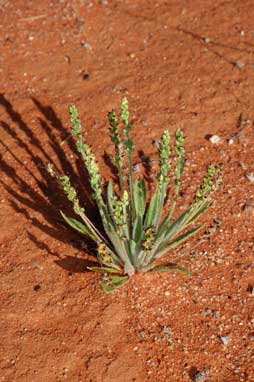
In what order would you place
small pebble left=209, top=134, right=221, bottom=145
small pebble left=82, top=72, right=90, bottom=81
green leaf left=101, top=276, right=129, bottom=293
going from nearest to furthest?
green leaf left=101, top=276, right=129, bottom=293
small pebble left=209, top=134, right=221, bottom=145
small pebble left=82, top=72, right=90, bottom=81

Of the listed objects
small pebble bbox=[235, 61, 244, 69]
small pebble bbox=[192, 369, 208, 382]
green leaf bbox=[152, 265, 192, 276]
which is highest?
green leaf bbox=[152, 265, 192, 276]

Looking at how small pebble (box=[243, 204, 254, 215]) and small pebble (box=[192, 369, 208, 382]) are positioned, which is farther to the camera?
small pebble (box=[243, 204, 254, 215])

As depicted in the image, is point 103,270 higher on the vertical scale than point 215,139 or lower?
higher

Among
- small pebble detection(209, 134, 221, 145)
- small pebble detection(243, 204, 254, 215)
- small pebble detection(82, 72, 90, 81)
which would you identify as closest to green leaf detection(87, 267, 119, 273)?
small pebble detection(243, 204, 254, 215)

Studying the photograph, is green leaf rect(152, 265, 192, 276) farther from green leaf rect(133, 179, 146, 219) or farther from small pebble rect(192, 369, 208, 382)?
small pebble rect(192, 369, 208, 382)

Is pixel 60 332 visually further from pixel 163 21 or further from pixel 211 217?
pixel 163 21

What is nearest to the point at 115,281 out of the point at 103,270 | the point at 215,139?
the point at 103,270

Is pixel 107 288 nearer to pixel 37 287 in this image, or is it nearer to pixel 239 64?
pixel 37 287

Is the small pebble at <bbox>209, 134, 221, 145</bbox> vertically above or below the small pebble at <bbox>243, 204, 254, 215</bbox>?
above

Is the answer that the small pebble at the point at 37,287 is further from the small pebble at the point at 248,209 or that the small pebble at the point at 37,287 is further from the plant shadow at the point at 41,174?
the small pebble at the point at 248,209
